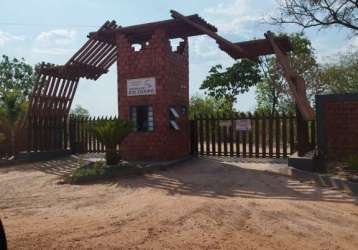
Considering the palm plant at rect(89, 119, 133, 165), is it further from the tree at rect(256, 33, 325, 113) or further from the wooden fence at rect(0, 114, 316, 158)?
the tree at rect(256, 33, 325, 113)

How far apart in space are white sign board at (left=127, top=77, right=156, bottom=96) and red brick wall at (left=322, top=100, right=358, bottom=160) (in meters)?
5.71

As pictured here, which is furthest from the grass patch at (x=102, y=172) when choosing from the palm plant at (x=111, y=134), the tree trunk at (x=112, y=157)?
the palm plant at (x=111, y=134)

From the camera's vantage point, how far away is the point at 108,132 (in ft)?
37.7

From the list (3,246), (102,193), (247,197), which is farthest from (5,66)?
(3,246)

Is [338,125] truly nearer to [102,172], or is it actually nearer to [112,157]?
[112,157]

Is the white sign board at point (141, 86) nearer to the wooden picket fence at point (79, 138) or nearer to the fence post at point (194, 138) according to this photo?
the fence post at point (194, 138)

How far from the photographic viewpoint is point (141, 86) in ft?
43.7

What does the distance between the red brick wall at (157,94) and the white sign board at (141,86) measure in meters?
0.14

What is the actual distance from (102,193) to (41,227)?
2959mm

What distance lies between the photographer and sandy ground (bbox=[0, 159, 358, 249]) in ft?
16.1

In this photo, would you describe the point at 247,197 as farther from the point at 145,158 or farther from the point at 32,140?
the point at 32,140

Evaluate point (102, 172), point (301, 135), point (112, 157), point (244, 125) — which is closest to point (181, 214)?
point (102, 172)

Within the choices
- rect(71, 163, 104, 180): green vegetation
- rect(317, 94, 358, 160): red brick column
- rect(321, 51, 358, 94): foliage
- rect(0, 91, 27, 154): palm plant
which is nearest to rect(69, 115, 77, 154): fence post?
rect(0, 91, 27, 154): palm plant

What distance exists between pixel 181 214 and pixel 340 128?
7.19 metres
